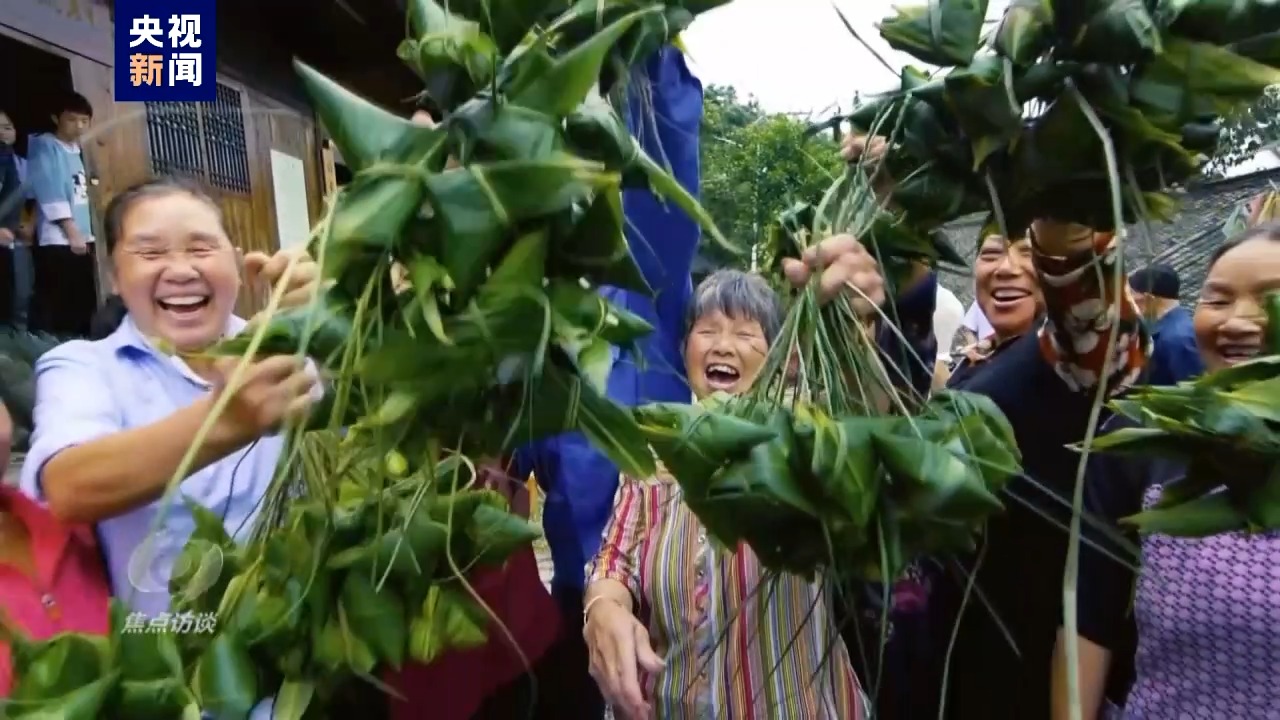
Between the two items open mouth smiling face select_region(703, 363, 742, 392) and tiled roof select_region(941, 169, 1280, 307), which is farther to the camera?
open mouth smiling face select_region(703, 363, 742, 392)

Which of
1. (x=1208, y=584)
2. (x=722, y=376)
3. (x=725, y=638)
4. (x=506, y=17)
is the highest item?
(x=506, y=17)

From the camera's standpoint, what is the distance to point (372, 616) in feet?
2.18

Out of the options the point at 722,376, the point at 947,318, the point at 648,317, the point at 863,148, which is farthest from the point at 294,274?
the point at 947,318

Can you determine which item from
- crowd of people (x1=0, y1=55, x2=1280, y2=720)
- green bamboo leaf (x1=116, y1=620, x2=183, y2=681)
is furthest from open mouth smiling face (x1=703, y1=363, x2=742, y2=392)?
green bamboo leaf (x1=116, y1=620, x2=183, y2=681)

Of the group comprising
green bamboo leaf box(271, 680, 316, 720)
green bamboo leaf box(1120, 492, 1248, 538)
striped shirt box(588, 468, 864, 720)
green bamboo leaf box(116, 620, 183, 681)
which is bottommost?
striped shirt box(588, 468, 864, 720)

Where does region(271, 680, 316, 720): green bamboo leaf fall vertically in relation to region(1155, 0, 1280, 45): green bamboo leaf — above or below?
below

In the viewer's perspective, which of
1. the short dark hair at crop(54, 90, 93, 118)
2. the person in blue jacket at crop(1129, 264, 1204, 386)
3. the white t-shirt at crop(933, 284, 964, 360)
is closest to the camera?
the person in blue jacket at crop(1129, 264, 1204, 386)

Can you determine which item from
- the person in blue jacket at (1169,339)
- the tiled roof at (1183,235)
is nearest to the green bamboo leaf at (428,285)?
the tiled roof at (1183,235)

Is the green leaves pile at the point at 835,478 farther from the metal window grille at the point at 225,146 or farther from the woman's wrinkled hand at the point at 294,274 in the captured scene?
the metal window grille at the point at 225,146

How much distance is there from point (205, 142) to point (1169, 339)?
2.72 meters

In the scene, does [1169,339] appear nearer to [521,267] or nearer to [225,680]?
[521,267]

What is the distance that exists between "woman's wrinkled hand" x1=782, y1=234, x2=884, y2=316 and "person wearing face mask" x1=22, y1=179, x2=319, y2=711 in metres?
0.35

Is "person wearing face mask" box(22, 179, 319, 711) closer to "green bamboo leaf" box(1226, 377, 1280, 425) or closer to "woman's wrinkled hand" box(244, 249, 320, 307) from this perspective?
"woman's wrinkled hand" box(244, 249, 320, 307)

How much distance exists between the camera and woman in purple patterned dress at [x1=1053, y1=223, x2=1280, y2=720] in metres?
0.90
